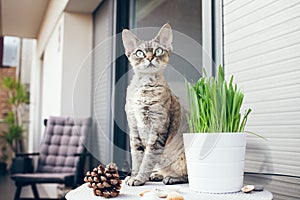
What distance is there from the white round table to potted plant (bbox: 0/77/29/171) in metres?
5.01

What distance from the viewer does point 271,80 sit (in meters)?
0.92

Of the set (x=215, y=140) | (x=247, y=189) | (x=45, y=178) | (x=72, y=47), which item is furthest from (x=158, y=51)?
(x=72, y=47)

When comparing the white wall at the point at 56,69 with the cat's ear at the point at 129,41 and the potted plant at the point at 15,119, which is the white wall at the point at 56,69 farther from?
the cat's ear at the point at 129,41

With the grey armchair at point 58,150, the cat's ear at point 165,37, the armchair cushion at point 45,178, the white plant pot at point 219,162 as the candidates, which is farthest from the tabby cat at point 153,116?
the grey armchair at point 58,150

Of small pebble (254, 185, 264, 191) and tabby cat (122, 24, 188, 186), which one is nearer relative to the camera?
small pebble (254, 185, 264, 191)

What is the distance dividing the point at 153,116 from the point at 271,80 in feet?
1.18

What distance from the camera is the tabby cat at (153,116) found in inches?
35.3

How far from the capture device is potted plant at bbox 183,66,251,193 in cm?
75

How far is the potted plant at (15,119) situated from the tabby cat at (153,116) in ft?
16.3

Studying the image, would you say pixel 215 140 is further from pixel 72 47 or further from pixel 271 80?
pixel 72 47

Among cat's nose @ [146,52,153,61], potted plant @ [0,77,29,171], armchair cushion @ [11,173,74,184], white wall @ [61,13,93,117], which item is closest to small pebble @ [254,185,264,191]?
cat's nose @ [146,52,153,61]

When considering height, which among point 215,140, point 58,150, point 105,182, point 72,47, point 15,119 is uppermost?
point 72,47

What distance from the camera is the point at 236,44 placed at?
106 cm

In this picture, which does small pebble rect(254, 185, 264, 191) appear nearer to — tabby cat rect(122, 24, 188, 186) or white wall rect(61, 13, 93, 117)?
tabby cat rect(122, 24, 188, 186)
